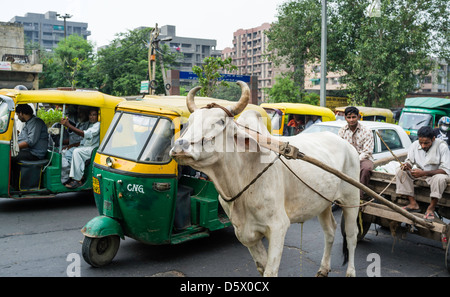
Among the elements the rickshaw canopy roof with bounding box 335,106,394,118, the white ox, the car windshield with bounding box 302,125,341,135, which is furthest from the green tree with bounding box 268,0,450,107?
the white ox

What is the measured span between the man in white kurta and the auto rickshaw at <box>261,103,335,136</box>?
5.62 metres

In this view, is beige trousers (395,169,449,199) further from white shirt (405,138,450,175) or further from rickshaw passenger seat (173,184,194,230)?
rickshaw passenger seat (173,184,194,230)

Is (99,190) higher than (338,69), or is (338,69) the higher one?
(338,69)

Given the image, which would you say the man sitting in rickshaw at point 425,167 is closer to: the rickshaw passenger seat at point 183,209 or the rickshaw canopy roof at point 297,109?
the rickshaw passenger seat at point 183,209

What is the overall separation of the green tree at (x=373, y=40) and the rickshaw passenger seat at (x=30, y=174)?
1753 cm

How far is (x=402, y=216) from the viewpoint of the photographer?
5.16 metres

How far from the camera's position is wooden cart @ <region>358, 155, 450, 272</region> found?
16.7ft

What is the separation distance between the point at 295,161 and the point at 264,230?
2.72ft

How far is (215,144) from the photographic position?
3398mm

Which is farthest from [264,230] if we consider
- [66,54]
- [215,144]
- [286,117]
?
[66,54]

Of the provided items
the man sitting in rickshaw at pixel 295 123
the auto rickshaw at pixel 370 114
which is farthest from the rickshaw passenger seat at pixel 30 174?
the auto rickshaw at pixel 370 114

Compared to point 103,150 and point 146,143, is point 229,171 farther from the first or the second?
point 103,150

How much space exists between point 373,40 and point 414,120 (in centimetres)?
509

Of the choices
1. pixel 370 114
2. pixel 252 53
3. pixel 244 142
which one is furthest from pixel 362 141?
pixel 252 53
